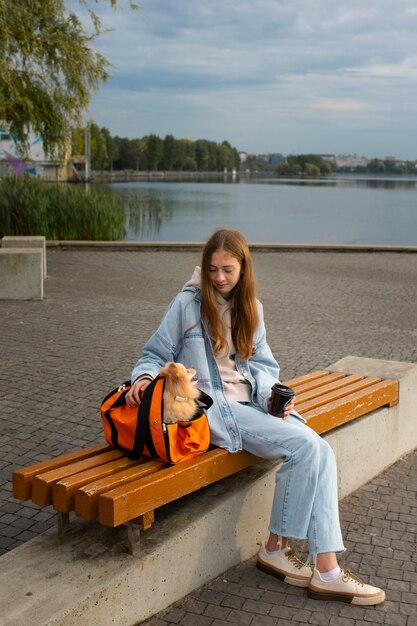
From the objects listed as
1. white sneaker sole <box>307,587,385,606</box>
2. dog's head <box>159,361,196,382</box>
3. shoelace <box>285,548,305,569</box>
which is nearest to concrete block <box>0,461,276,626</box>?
shoelace <box>285,548,305,569</box>

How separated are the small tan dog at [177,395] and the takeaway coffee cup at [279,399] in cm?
45

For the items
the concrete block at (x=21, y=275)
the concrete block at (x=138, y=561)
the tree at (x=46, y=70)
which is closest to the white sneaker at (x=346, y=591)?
the concrete block at (x=138, y=561)

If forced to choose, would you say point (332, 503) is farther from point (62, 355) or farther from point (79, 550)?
point (62, 355)

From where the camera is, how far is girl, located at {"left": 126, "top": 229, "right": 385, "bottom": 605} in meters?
3.45

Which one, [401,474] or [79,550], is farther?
[401,474]

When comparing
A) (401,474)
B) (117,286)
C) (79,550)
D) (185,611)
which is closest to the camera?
(79,550)

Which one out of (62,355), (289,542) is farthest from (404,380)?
(62,355)

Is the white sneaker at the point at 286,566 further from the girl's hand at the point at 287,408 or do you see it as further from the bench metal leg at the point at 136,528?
the bench metal leg at the point at 136,528

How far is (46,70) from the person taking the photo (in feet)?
56.9

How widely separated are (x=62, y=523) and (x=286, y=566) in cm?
104

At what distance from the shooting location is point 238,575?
361 cm

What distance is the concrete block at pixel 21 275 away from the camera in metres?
11.0

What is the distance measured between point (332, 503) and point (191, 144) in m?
176

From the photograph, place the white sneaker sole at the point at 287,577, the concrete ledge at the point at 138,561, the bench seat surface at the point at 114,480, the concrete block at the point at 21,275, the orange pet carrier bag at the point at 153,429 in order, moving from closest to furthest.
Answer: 1. the concrete ledge at the point at 138,561
2. the bench seat surface at the point at 114,480
3. the orange pet carrier bag at the point at 153,429
4. the white sneaker sole at the point at 287,577
5. the concrete block at the point at 21,275
